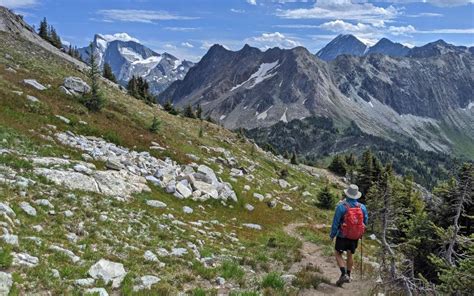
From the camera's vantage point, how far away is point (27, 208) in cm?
1366

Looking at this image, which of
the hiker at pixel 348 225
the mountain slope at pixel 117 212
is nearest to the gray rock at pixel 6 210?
the mountain slope at pixel 117 212

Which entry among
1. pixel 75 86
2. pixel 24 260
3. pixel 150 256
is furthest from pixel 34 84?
pixel 24 260

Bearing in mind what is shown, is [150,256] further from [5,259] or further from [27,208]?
[5,259]

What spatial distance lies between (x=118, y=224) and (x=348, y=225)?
8.89 metres

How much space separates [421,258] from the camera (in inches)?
566

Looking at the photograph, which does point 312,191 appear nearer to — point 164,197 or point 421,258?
point 164,197

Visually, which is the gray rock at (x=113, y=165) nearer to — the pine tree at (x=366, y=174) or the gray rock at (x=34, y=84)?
the gray rock at (x=34, y=84)

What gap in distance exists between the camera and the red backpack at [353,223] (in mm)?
13492

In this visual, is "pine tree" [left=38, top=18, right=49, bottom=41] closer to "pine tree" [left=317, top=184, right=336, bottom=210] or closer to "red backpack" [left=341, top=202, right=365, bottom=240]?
"pine tree" [left=317, top=184, right=336, bottom=210]

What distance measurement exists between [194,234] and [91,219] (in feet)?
17.5

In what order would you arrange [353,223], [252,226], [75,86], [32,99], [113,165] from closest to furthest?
1. [353,223]
2. [113,165]
3. [252,226]
4. [32,99]
5. [75,86]

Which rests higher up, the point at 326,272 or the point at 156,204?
the point at 326,272

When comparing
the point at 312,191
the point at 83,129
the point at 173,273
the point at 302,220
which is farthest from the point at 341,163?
the point at 173,273

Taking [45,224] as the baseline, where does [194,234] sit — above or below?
below
